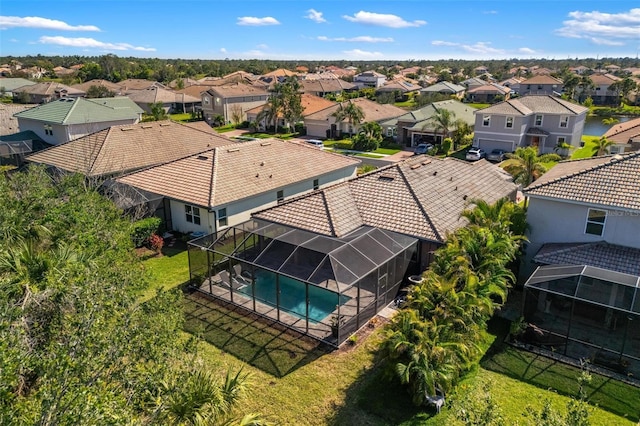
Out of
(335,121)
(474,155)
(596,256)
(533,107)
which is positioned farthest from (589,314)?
(335,121)

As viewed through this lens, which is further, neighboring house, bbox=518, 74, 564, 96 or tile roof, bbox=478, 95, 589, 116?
neighboring house, bbox=518, 74, 564, 96

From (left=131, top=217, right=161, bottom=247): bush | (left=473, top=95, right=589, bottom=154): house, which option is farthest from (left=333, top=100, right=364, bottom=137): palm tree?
(left=131, top=217, right=161, bottom=247): bush

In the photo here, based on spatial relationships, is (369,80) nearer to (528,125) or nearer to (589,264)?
(528,125)

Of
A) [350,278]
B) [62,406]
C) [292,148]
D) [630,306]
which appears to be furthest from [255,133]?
[62,406]

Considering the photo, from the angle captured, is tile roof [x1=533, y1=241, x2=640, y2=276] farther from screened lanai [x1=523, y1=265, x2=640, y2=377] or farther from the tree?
the tree

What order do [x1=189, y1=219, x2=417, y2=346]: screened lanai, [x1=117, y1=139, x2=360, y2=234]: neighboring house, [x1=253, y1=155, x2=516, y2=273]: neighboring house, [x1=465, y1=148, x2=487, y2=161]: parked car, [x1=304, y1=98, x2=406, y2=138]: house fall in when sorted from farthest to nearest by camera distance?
[x1=304, y1=98, x2=406, y2=138]: house < [x1=465, y1=148, x2=487, y2=161]: parked car < [x1=117, y1=139, x2=360, y2=234]: neighboring house < [x1=253, y1=155, x2=516, y2=273]: neighboring house < [x1=189, y1=219, x2=417, y2=346]: screened lanai

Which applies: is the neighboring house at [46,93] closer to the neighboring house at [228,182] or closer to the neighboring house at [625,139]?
the neighboring house at [228,182]
